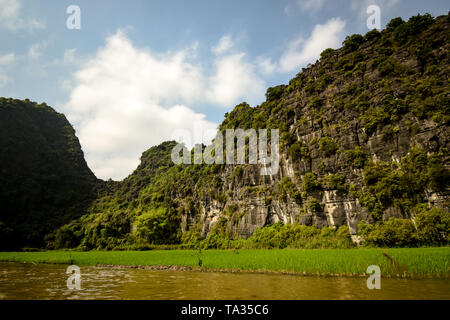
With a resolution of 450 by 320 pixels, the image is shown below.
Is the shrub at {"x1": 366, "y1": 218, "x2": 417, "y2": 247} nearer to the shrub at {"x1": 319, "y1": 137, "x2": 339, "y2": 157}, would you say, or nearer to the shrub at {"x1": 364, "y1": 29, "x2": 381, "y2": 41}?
the shrub at {"x1": 319, "y1": 137, "x2": 339, "y2": 157}

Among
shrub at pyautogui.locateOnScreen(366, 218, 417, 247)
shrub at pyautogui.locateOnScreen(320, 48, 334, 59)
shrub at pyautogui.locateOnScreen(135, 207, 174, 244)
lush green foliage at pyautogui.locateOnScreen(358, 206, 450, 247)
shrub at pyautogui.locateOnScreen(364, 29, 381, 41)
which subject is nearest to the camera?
lush green foliage at pyautogui.locateOnScreen(358, 206, 450, 247)

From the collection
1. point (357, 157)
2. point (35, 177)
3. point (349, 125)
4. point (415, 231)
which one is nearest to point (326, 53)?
point (349, 125)

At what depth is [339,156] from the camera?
3725 cm

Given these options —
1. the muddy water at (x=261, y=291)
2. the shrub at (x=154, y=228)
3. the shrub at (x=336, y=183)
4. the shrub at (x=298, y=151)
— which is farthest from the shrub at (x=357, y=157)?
the shrub at (x=154, y=228)

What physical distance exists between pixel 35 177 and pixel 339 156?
9923 cm

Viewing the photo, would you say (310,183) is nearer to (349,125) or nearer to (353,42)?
(349,125)

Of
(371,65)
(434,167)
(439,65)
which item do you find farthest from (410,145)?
(371,65)

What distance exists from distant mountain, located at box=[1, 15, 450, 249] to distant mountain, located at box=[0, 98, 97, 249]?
21.0ft

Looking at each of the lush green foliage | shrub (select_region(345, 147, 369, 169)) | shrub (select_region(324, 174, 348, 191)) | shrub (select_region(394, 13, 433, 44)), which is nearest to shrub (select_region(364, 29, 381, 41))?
shrub (select_region(394, 13, 433, 44))

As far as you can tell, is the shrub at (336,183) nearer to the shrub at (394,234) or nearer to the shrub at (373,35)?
the shrub at (394,234)

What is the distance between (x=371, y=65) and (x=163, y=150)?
89655 mm

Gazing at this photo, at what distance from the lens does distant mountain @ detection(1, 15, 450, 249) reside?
29453mm

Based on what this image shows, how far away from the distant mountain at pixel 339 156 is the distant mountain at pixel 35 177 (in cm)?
640

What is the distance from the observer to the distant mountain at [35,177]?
70438 millimetres
